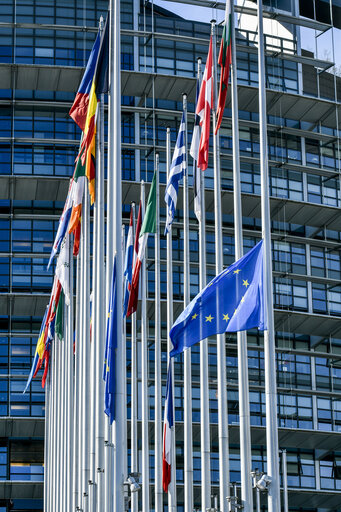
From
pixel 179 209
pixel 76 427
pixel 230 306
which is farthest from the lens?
pixel 179 209

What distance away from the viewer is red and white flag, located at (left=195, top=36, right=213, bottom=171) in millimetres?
26234

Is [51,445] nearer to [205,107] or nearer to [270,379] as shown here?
[205,107]

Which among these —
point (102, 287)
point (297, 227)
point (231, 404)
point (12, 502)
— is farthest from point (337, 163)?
point (102, 287)

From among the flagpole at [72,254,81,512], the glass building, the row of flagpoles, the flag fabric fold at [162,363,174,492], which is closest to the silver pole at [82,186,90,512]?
the row of flagpoles

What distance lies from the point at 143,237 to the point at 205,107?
6.89 metres

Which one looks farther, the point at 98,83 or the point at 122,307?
the point at 98,83

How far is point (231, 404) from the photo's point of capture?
59.2 metres

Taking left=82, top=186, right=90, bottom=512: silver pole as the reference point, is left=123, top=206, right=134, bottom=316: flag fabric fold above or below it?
above

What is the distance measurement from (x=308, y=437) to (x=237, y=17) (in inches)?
993

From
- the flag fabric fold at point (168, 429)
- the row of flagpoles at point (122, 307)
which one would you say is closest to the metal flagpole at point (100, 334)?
the row of flagpoles at point (122, 307)

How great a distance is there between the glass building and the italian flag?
25.0 m

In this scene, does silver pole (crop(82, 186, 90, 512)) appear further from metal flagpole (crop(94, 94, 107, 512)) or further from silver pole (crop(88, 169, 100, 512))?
metal flagpole (crop(94, 94, 107, 512))

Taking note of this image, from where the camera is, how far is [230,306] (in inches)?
837

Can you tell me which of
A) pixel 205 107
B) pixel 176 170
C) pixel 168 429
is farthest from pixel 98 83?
pixel 168 429
